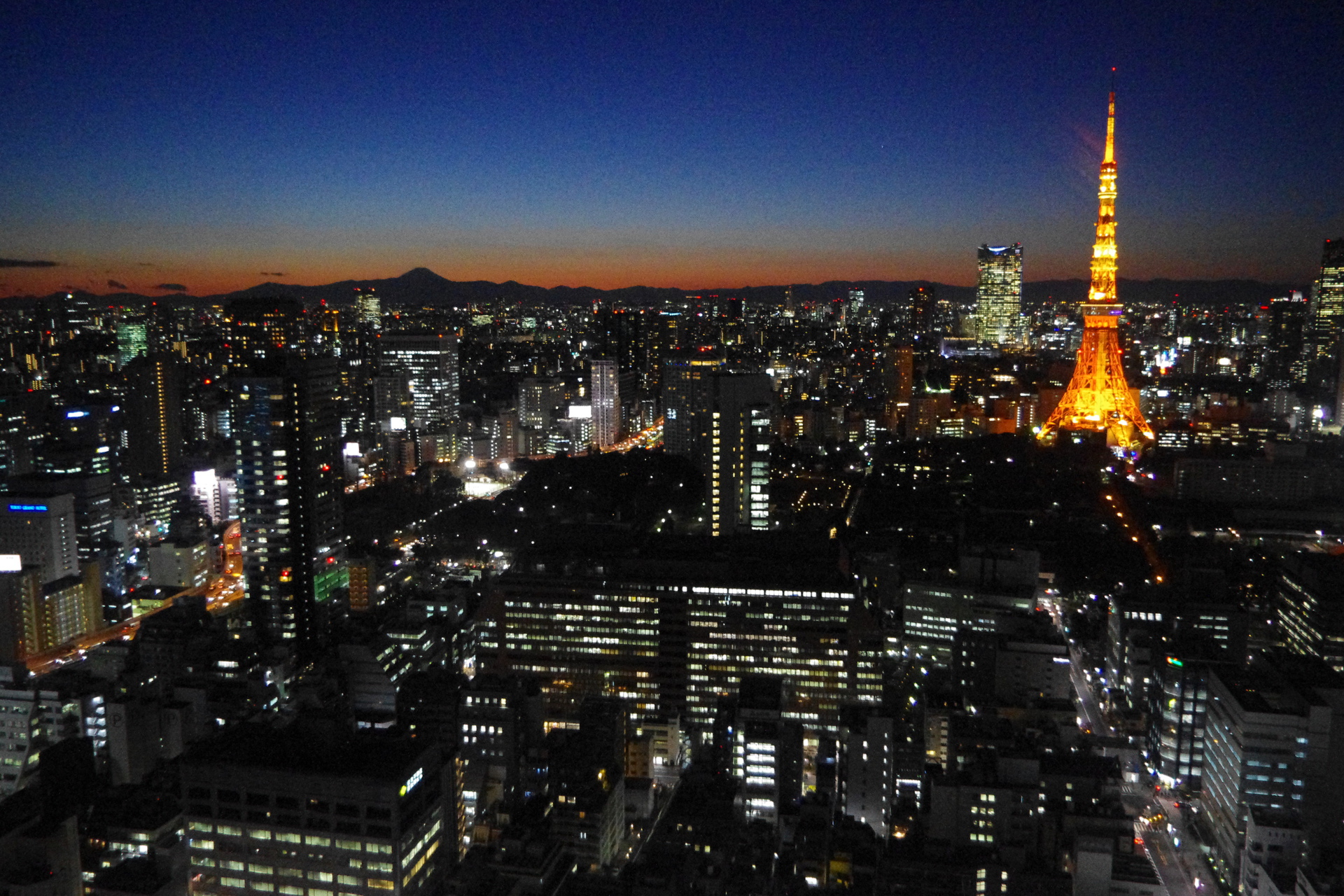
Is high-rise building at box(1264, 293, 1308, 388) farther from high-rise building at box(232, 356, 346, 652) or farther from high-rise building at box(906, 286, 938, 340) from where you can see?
high-rise building at box(906, 286, 938, 340)

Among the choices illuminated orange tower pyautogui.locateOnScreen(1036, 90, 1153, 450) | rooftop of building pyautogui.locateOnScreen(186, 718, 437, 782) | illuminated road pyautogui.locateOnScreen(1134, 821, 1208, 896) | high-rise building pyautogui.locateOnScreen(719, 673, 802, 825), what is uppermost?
illuminated orange tower pyautogui.locateOnScreen(1036, 90, 1153, 450)

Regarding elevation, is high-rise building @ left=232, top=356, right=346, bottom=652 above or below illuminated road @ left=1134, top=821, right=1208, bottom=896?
above

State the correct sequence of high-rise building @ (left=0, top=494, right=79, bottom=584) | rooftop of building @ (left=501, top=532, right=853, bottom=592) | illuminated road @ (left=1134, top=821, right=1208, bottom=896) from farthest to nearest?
high-rise building @ (left=0, top=494, right=79, bottom=584) → rooftop of building @ (left=501, top=532, right=853, bottom=592) → illuminated road @ (left=1134, top=821, right=1208, bottom=896)

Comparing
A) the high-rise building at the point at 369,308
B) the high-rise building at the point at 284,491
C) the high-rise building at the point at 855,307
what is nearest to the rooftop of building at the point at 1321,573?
the high-rise building at the point at 284,491

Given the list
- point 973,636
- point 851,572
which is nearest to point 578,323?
point 851,572

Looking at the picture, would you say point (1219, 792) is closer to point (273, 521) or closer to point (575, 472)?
point (273, 521)

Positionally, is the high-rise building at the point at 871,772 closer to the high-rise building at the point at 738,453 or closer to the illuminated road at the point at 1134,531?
the high-rise building at the point at 738,453

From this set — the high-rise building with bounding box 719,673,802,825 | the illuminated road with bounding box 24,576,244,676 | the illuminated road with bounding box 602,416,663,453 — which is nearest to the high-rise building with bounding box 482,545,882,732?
the high-rise building with bounding box 719,673,802,825

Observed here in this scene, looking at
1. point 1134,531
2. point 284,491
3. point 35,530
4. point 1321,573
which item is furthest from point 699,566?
point 35,530
